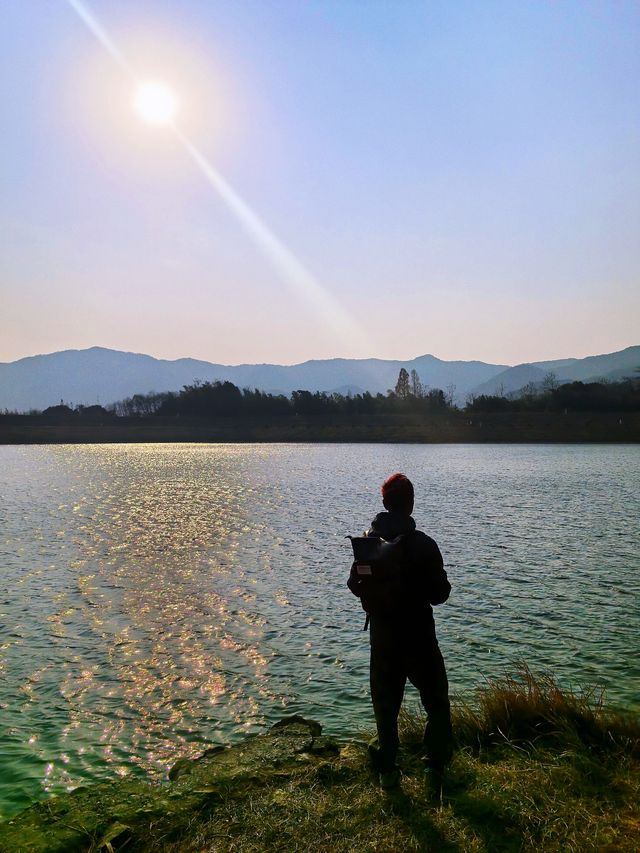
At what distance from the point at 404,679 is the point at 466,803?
1.11m

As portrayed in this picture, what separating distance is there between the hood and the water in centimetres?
374

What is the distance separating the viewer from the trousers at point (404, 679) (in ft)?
20.2

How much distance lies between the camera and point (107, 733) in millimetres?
8500

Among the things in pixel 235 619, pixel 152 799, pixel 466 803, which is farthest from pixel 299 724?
pixel 235 619

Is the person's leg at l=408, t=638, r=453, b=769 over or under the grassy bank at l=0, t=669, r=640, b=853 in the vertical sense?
over

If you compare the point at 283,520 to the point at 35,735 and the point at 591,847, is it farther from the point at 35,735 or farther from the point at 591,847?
the point at 591,847

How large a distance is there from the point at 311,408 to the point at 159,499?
107053 millimetres

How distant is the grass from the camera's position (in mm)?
5160

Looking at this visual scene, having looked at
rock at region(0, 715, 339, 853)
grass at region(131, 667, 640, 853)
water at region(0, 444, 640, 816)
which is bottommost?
water at region(0, 444, 640, 816)

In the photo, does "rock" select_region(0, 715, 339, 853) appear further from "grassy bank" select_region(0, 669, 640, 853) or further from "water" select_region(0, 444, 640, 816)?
"water" select_region(0, 444, 640, 816)

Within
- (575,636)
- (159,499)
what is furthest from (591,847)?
(159,499)

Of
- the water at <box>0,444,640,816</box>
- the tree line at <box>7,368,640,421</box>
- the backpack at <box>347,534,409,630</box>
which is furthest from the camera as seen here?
the tree line at <box>7,368,640,421</box>

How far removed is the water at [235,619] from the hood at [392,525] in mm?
3738

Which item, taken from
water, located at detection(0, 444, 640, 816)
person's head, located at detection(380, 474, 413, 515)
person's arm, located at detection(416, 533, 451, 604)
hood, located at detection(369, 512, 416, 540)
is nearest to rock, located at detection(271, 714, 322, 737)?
water, located at detection(0, 444, 640, 816)
